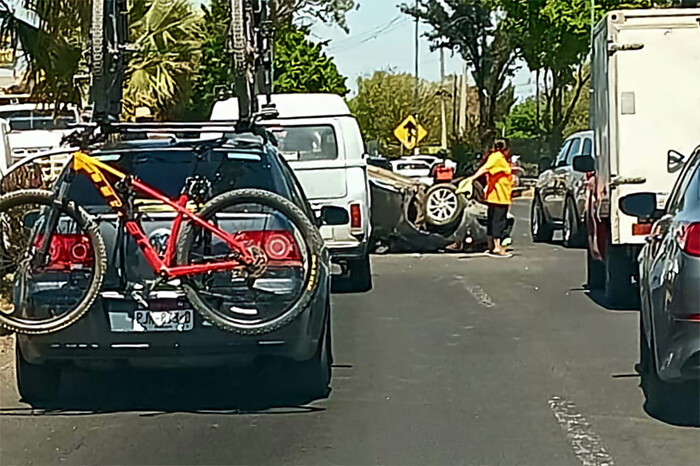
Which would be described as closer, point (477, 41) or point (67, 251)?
point (67, 251)

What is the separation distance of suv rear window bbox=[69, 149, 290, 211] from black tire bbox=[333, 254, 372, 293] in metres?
6.05

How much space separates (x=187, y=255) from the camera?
296 inches

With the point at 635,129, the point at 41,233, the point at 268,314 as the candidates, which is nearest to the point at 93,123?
the point at 41,233

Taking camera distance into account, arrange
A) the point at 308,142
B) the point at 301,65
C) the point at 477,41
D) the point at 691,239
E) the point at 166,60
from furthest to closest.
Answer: the point at 477,41 < the point at 301,65 < the point at 166,60 < the point at 308,142 < the point at 691,239

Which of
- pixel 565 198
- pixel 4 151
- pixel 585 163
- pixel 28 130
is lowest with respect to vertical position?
pixel 565 198

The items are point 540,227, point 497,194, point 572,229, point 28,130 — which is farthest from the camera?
point 28,130

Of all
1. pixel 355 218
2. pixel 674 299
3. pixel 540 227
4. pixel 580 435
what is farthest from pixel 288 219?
pixel 540 227

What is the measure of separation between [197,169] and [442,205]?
10437 millimetres

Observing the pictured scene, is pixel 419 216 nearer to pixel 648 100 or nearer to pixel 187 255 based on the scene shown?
pixel 648 100

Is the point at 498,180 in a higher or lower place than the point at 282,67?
lower

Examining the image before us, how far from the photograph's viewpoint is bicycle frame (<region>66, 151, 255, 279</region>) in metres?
7.46

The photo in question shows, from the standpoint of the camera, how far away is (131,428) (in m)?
7.49

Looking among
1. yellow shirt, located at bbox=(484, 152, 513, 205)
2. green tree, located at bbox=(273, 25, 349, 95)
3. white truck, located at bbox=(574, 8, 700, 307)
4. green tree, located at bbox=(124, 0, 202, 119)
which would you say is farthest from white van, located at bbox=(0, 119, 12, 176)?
green tree, located at bbox=(273, 25, 349, 95)

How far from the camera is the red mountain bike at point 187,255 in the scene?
747 cm
